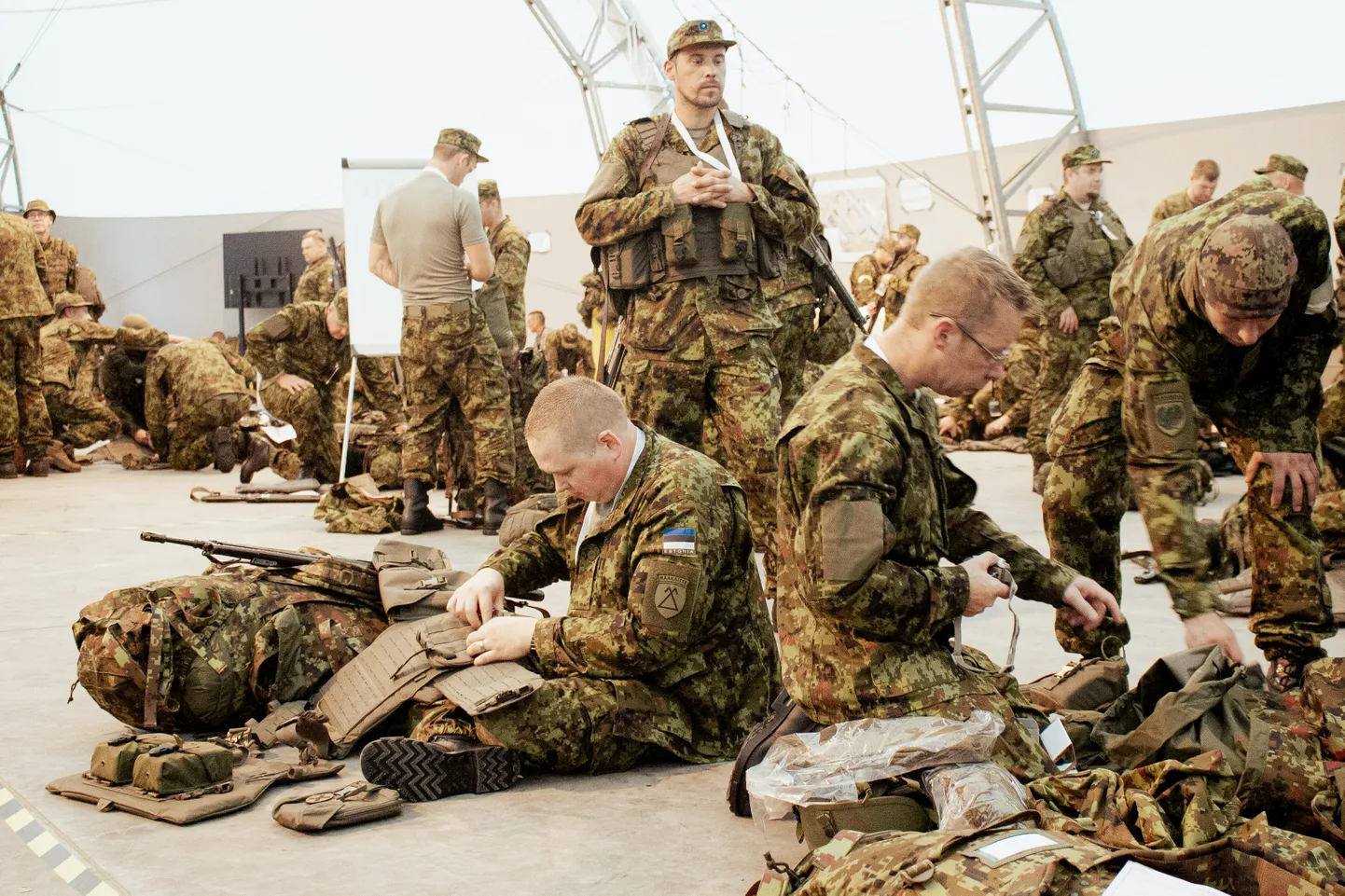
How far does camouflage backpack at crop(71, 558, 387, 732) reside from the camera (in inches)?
140

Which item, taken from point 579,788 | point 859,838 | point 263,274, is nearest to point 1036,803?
point 859,838

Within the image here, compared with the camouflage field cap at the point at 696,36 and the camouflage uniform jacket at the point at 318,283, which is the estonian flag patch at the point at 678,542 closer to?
the camouflage field cap at the point at 696,36

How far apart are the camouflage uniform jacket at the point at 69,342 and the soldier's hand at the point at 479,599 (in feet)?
29.0

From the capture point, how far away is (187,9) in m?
19.6

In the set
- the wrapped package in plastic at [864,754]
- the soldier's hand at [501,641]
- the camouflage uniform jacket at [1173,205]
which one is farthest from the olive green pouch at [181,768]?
the camouflage uniform jacket at [1173,205]

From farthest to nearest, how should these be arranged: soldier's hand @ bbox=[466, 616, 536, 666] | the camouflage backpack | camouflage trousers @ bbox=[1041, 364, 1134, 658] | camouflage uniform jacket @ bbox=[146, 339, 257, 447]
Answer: camouflage uniform jacket @ bbox=[146, 339, 257, 447]
camouflage trousers @ bbox=[1041, 364, 1134, 658]
the camouflage backpack
soldier's hand @ bbox=[466, 616, 536, 666]

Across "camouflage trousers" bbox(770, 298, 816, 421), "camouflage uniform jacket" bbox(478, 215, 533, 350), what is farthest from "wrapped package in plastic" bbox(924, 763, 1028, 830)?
"camouflage uniform jacket" bbox(478, 215, 533, 350)

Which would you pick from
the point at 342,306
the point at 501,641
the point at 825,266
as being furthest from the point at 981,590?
the point at 342,306

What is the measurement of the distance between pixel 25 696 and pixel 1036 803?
10.1 ft

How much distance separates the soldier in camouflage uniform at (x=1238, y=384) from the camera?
10.5ft

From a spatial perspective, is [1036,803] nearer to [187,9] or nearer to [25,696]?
[25,696]

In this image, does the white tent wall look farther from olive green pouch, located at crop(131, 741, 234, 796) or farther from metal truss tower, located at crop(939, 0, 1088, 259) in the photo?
olive green pouch, located at crop(131, 741, 234, 796)

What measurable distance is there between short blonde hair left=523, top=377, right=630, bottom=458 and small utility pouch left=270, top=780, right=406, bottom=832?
89 cm

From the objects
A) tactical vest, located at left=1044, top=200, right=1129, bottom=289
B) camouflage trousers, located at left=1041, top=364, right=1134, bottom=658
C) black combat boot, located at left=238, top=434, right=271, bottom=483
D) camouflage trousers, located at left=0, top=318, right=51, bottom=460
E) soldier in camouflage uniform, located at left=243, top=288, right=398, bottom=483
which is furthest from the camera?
camouflage trousers, located at left=0, top=318, right=51, bottom=460
